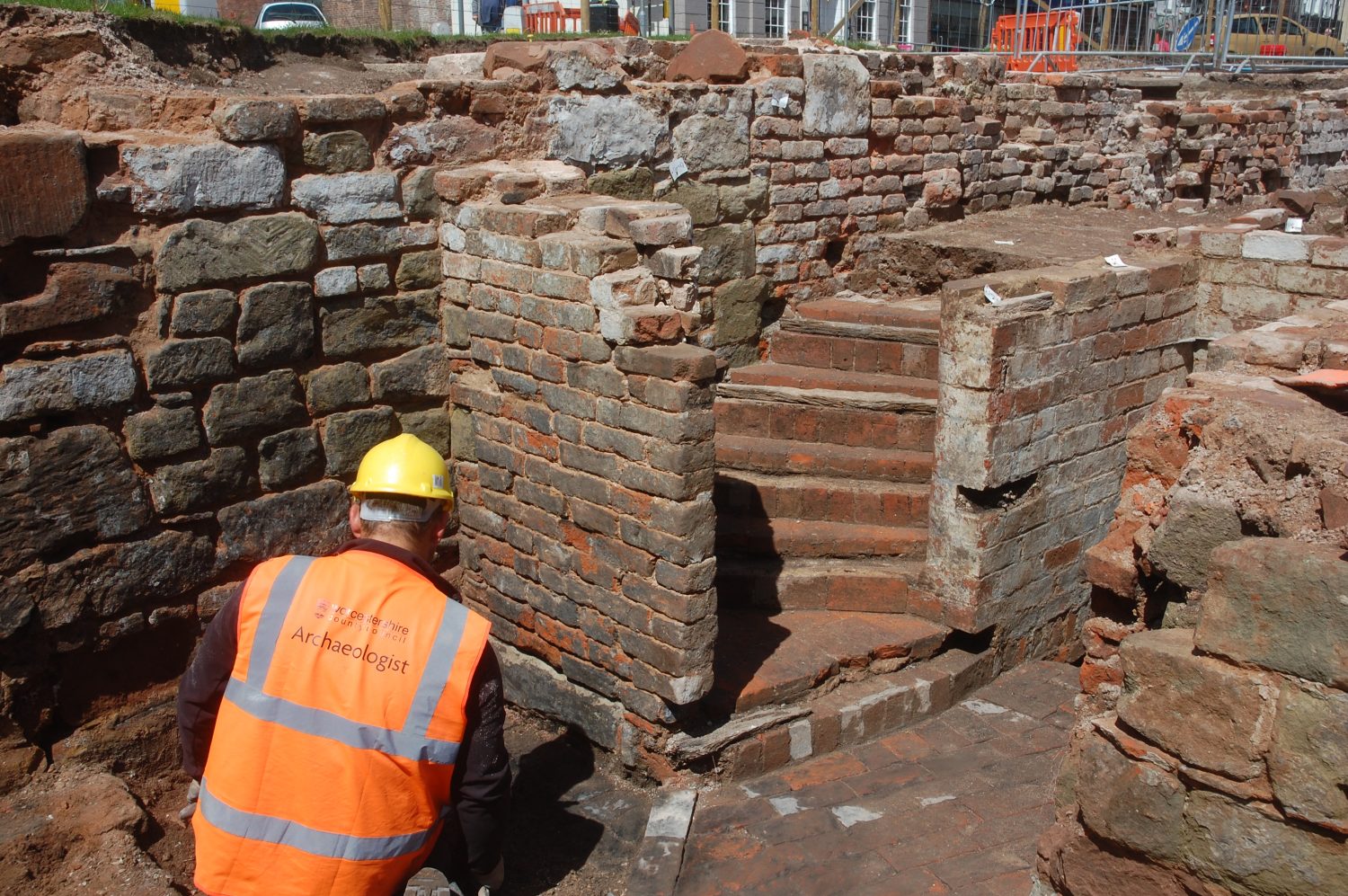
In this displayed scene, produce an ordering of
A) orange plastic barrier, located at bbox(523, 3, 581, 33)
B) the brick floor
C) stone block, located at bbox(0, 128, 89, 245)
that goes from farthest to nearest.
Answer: orange plastic barrier, located at bbox(523, 3, 581, 33), the brick floor, stone block, located at bbox(0, 128, 89, 245)

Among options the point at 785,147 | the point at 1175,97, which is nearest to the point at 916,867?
the point at 785,147

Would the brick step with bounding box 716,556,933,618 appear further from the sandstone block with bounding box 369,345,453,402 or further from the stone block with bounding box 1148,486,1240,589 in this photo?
the stone block with bounding box 1148,486,1240,589

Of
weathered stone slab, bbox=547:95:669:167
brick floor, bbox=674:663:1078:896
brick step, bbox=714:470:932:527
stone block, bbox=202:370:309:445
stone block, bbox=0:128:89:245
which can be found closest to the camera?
stone block, bbox=0:128:89:245

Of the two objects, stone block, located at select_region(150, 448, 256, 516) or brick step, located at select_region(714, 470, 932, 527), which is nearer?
stone block, located at select_region(150, 448, 256, 516)

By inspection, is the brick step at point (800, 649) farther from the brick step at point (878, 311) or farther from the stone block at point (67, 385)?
the stone block at point (67, 385)

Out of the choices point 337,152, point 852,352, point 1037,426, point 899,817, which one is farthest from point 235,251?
point 1037,426

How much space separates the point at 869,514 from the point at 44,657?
391cm

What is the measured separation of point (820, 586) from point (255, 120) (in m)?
3.40

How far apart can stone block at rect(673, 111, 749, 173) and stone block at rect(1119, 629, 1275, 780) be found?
4901 millimetres

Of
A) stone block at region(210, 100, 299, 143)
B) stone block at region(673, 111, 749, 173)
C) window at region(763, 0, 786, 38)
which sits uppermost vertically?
window at region(763, 0, 786, 38)

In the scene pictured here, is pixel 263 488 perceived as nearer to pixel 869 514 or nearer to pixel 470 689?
pixel 470 689

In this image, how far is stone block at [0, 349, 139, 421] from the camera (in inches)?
157

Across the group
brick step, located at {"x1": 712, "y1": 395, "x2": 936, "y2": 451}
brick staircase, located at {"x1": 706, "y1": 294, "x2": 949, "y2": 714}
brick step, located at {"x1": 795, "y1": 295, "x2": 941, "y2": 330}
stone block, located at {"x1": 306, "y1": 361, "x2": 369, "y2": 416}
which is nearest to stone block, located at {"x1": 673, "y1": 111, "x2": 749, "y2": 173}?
brick step, located at {"x1": 795, "y1": 295, "x2": 941, "y2": 330}

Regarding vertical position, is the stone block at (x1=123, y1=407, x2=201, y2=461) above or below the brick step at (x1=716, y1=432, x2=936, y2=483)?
above
